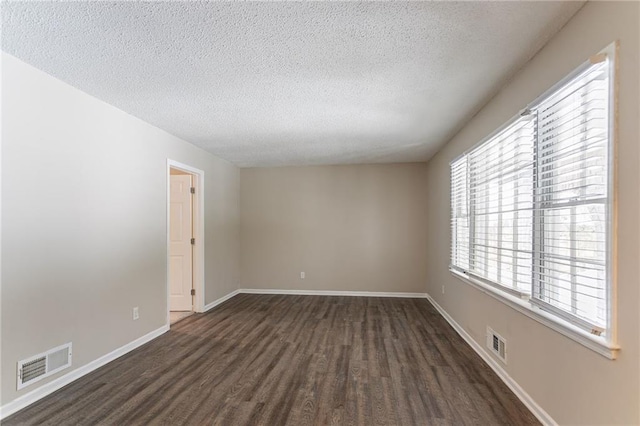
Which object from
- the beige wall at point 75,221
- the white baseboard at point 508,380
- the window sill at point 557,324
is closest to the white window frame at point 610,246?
the window sill at point 557,324

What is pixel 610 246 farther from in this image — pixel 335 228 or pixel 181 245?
pixel 181 245

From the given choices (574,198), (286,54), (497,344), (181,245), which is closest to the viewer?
(574,198)

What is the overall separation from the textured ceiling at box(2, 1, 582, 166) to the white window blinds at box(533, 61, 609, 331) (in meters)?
0.47

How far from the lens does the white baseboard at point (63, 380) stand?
6.99 ft

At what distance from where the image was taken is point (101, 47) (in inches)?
80.3

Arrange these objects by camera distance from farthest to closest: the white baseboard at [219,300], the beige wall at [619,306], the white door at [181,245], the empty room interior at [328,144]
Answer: the white baseboard at [219,300] < the white door at [181,245] < the empty room interior at [328,144] < the beige wall at [619,306]

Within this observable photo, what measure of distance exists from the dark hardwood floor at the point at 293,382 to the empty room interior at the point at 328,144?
0.02 m

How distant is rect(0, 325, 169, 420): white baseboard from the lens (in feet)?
6.99

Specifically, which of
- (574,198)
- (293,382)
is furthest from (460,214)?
(293,382)

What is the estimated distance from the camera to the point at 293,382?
257cm

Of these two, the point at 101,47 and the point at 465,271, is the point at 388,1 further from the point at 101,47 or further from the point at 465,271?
the point at 465,271

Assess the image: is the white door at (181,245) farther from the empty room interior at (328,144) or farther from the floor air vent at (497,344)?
the floor air vent at (497,344)

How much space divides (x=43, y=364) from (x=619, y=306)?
3609 millimetres

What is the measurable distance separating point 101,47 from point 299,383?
9.25 feet
